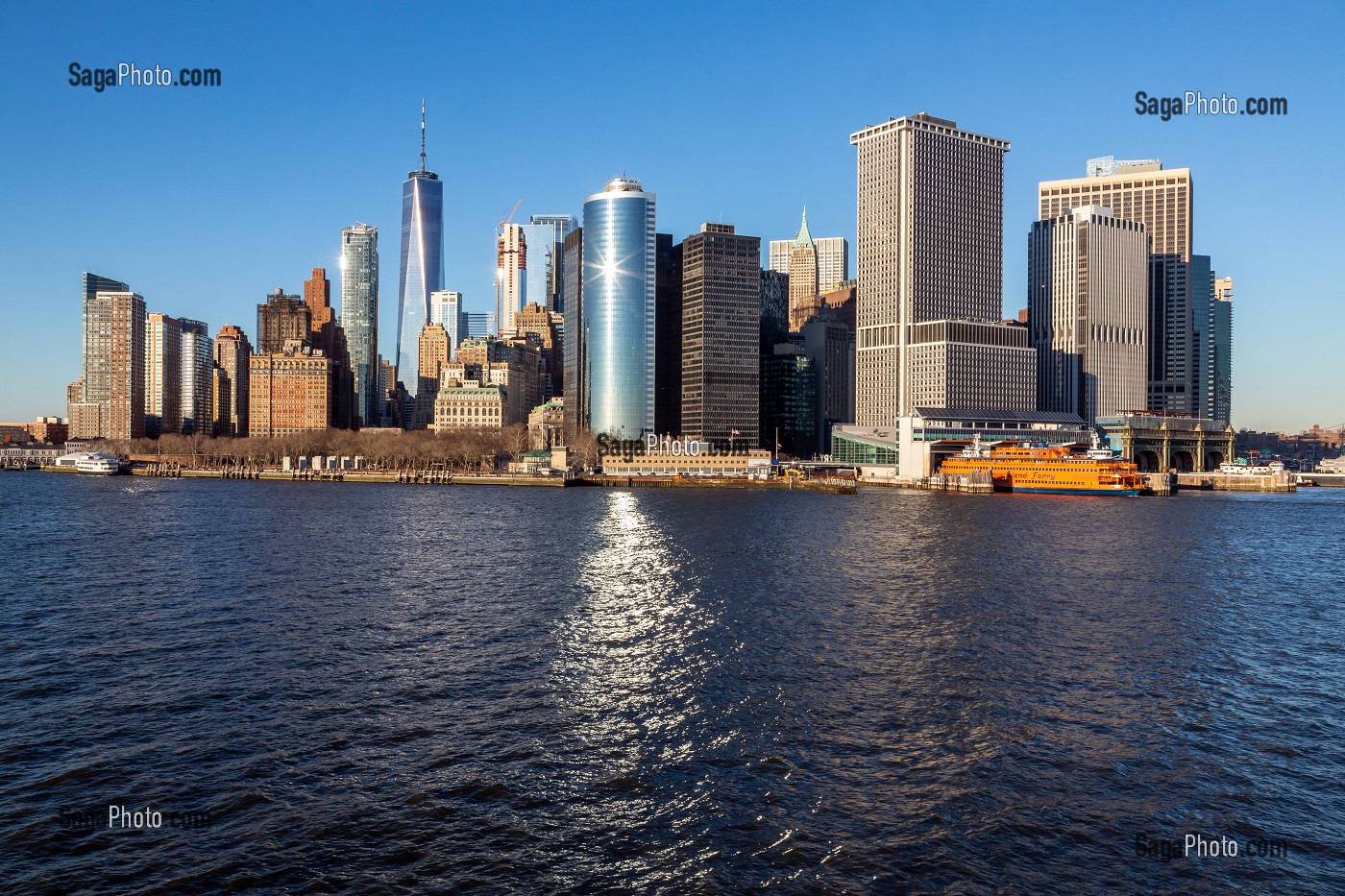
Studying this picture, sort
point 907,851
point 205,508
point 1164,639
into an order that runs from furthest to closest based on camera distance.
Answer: point 205,508 → point 1164,639 → point 907,851

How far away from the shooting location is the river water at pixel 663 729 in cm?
2619

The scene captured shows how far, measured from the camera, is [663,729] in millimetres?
37062

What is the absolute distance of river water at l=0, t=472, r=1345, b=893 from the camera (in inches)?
1031

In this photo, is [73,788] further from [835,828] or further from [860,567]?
[860,567]

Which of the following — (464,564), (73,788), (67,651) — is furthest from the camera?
(464,564)

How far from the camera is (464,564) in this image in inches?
3233

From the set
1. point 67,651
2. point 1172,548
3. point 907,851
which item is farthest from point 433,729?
point 1172,548

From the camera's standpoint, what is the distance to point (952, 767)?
32906mm

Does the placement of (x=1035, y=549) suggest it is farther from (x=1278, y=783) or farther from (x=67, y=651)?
(x=67, y=651)

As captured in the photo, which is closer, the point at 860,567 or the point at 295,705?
the point at 295,705

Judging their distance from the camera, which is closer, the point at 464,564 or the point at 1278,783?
the point at 1278,783

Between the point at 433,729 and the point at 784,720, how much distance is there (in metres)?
14.0

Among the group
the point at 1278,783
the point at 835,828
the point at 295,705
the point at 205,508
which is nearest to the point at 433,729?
the point at 295,705

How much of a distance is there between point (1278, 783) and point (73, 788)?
40.6 m
